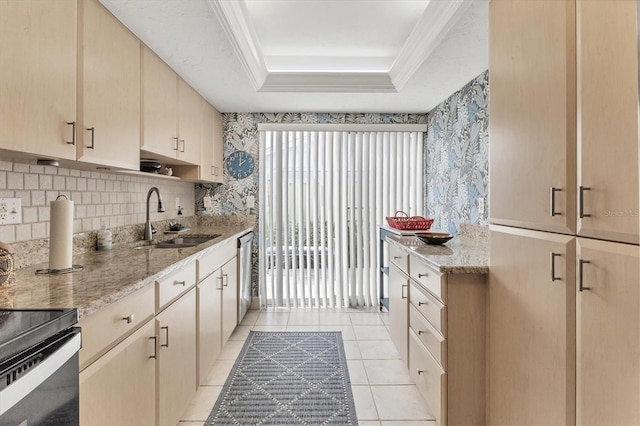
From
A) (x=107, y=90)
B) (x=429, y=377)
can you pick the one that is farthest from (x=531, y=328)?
(x=107, y=90)

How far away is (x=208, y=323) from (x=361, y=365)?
1.18m

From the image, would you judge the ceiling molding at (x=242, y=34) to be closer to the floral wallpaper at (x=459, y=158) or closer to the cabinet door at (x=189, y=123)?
the cabinet door at (x=189, y=123)

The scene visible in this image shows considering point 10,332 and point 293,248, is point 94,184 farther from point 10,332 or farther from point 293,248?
point 293,248

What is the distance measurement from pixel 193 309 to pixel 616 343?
74.4 inches

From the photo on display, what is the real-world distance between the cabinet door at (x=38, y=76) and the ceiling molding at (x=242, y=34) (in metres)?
0.70

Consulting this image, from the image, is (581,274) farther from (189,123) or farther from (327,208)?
(327,208)

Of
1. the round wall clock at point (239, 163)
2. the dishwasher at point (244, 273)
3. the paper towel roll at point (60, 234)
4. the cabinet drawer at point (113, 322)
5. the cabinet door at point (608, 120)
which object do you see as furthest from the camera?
the round wall clock at point (239, 163)

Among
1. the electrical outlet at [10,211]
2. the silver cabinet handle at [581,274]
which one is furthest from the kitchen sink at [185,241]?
the silver cabinet handle at [581,274]

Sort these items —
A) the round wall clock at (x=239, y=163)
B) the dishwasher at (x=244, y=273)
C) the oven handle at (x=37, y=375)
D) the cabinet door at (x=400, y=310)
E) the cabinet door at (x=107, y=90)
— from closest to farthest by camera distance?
1. the oven handle at (x=37, y=375)
2. the cabinet door at (x=107, y=90)
3. the cabinet door at (x=400, y=310)
4. the dishwasher at (x=244, y=273)
5. the round wall clock at (x=239, y=163)

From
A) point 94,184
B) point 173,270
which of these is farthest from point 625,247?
point 94,184

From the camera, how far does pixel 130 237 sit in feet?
8.36

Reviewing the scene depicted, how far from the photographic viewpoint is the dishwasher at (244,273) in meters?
3.28

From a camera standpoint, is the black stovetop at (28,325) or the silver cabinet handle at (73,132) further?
the silver cabinet handle at (73,132)

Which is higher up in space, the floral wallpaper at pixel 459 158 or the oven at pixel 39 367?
the floral wallpaper at pixel 459 158
